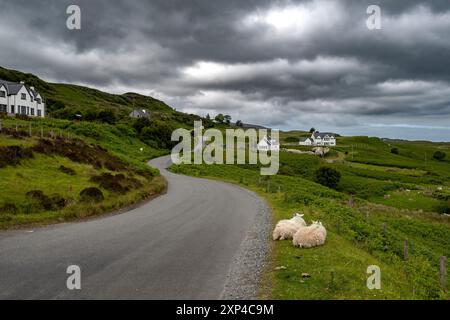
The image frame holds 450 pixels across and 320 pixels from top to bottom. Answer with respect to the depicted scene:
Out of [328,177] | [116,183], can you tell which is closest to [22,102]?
[116,183]

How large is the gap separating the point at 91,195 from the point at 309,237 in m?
17.5

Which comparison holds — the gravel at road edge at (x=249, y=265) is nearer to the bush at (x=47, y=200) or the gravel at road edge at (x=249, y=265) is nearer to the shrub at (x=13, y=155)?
the bush at (x=47, y=200)

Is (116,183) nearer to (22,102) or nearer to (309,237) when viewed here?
(309,237)

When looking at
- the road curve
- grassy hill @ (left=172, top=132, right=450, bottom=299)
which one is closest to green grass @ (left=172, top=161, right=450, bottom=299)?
grassy hill @ (left=172, top=132, right=450, bottom=299)

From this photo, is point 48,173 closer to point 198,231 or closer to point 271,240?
point 198,231

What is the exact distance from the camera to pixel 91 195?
27.8m

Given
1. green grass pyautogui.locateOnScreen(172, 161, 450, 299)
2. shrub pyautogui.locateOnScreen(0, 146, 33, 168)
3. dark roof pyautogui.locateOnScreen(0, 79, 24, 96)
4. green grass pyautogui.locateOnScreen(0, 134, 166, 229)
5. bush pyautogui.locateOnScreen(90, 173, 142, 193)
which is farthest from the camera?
dark roof pyautogui.locateOnScreen(0, 79, 24, 96)

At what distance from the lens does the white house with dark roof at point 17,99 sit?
83.1 m

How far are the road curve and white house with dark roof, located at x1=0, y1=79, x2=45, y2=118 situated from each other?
241 ft

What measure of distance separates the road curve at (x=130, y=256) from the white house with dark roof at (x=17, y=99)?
73.3 meters

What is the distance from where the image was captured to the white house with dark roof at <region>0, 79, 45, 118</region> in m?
83.1

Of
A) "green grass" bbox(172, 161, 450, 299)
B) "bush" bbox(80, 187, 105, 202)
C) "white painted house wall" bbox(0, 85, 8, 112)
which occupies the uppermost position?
"white painted house wall" bbox(0, 85, 8, 112)

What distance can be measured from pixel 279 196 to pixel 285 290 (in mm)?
27953

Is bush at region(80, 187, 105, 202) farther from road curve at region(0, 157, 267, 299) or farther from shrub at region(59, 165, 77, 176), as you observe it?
shrub at region(59, 165, 77, 176)
